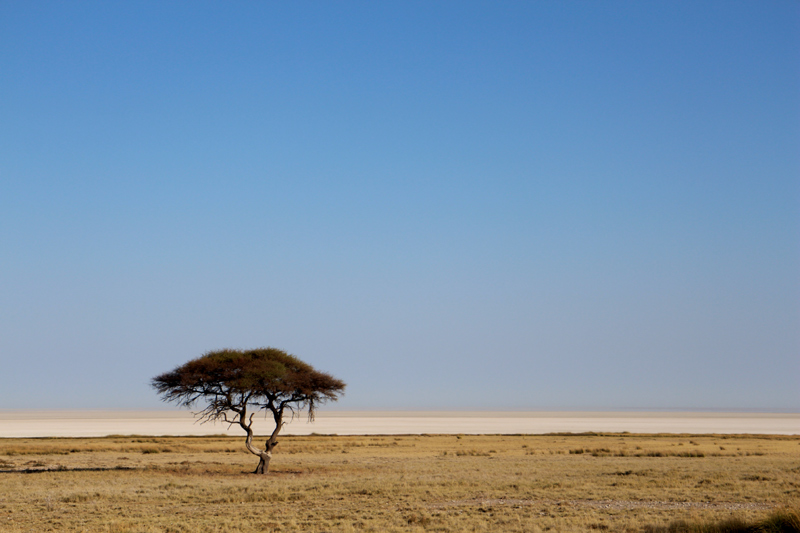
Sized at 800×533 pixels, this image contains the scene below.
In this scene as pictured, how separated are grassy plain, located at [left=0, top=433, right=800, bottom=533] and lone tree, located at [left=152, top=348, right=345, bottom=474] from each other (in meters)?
2.85

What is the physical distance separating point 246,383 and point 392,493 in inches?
448

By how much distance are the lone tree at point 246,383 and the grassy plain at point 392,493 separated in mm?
2845

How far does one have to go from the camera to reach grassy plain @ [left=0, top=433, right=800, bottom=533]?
61.2 ft

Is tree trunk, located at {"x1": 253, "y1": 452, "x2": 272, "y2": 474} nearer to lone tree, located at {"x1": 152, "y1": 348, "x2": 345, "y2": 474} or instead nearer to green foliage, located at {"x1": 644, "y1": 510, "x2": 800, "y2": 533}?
lone tree, located at {"x1": 152, "y1": 348, "x2": 345, "y2": 474}

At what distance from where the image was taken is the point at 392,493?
974 inches

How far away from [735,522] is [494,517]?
5982 mm

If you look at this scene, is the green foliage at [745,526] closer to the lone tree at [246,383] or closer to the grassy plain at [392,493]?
the grassy plain at [392,493]

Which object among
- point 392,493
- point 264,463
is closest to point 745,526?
point 392,493

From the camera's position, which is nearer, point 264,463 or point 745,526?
point 745,526

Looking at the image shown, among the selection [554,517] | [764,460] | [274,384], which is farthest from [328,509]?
[764,460]

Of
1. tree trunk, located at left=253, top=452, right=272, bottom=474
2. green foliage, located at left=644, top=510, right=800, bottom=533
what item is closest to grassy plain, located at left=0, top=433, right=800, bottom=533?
green foliage, located at left=644, top=510, right=800, bottom=533

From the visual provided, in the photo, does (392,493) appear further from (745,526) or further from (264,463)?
(745,526)

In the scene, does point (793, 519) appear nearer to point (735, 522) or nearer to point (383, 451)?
point (735, 522)

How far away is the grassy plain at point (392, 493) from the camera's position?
18656 millimetres
